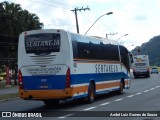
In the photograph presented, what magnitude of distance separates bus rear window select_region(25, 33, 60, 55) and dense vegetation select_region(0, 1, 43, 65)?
35.3m

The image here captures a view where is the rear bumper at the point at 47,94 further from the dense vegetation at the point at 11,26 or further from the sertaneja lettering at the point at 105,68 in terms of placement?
the dense vegetation at the point at 11,26

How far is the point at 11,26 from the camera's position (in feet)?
185

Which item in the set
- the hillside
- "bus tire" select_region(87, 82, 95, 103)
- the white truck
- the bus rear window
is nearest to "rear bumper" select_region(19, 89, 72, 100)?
the bus rear window

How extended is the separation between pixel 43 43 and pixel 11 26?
3864cm

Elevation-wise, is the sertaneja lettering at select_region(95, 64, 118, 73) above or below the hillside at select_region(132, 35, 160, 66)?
below

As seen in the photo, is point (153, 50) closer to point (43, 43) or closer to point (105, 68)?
point (105, 68)

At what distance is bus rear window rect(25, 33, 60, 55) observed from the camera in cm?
1836

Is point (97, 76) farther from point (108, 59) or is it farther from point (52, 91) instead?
point (52, 91)

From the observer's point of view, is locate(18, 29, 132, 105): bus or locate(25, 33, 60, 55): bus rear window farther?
locate(25, 33, 60, 55): bus rear window

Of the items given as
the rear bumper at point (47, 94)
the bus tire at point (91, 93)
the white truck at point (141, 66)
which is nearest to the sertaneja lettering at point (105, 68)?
the bus tire at point (91, 93)

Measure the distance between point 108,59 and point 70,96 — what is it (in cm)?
652

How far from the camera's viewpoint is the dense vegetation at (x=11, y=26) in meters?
55.3

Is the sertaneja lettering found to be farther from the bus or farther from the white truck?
the white truck

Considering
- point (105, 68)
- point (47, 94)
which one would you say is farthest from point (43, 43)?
point (105, 68)
